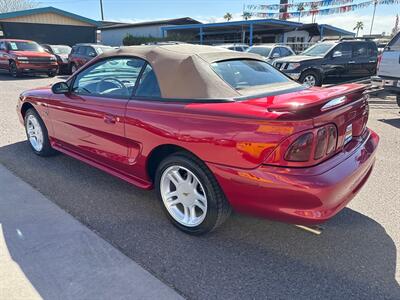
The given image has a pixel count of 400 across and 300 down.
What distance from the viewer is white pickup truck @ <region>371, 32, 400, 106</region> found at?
7.14 metres

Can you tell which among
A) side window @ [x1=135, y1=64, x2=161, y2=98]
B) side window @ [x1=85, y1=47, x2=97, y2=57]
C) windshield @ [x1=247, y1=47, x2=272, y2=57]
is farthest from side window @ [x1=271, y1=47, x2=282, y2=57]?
side window @ [x1=135, y1=64, x2=161, y2=98]

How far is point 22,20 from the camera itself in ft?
80.0

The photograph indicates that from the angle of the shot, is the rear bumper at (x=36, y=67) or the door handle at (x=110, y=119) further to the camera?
the rear bumper at (x=36, y=67)

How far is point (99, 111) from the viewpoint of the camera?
10.9ft

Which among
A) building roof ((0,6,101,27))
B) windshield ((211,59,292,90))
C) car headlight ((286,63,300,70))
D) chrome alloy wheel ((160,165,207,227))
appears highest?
building roof ((0,6,101,27))

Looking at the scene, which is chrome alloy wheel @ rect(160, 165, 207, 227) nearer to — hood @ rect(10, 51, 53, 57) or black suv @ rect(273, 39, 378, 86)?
black suv @ rect(273, 39, 378, 86)

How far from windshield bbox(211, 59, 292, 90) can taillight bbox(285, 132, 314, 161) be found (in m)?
0.84

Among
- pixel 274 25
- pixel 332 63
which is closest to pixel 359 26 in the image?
pixel 274 25

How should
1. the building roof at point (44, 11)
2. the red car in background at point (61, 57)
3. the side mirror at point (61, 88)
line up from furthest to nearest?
the building roof at point (44, 11) < the red car in background at point (61, 57) < the side mirror at point (61, 88)

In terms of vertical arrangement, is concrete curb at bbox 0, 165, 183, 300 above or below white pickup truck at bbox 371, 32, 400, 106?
below

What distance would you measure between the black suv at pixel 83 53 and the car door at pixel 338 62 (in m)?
9.01

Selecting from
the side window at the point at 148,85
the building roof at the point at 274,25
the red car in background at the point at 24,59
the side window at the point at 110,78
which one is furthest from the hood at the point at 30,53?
the building roof at the point at 274,25

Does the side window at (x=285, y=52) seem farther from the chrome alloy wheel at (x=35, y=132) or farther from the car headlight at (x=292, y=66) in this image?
the chrome alloy wheel at (x=35, y=132)

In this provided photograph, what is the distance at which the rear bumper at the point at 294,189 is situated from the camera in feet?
7.15
